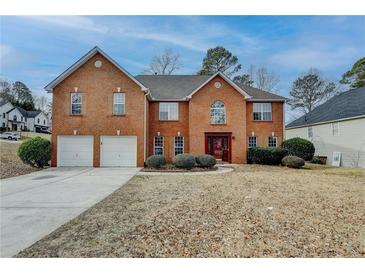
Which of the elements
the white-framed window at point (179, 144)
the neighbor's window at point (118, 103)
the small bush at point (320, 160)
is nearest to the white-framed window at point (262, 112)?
the small bush at point (320, 160)

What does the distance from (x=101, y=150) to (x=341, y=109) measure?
64.1ft

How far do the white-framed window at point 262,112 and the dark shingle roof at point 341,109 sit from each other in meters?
5.33

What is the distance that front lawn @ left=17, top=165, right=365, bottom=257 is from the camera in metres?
4.01

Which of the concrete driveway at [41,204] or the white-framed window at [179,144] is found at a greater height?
the white-framed window at [179,144]

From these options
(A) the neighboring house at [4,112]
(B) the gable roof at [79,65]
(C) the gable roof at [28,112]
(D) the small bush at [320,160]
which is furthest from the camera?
(C) the gable roof at [28,112]

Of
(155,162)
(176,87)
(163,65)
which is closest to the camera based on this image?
(155,162)

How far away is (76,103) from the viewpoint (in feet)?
53.5

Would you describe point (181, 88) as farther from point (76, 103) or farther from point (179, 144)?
point (76, 103)

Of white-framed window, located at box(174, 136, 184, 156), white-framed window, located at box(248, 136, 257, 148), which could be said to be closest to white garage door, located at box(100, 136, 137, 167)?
white-framed window, located at box(174, 136, 184, 156)

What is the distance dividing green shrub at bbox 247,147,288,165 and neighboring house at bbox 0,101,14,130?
2150 inches

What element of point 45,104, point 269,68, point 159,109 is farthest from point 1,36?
point 45,104

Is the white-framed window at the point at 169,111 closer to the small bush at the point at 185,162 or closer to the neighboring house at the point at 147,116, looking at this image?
the neighboring house at the point at 147,116

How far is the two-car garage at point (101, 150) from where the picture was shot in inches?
630

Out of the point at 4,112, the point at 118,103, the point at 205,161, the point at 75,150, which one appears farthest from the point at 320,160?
the point at 4,112
